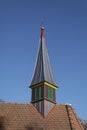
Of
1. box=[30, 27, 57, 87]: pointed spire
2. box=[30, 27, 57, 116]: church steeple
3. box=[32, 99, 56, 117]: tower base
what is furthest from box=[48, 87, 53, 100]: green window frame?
box=[30, 27, 57, 87]: pointed spire

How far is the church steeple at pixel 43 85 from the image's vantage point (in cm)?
3234

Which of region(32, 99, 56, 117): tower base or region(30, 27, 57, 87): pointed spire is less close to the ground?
region(30, 27, 57, 87): pointed spire

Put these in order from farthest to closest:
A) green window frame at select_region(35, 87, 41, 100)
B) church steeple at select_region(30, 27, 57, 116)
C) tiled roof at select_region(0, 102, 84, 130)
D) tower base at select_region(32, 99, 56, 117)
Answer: green window frame at select_region(35, 87, 41, 100) < church steeple at select_region(30, 27, 57, 116) < tower base at select_region(32, 99, 56, 117) < tiled roof at select_region(0, 102, 84, 130)

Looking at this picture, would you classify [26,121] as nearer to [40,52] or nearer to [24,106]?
[24,106]

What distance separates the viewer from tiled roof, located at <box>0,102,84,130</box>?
97.5 ft

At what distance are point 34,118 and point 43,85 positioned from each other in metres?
3.99

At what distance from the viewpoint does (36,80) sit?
34.0 meters

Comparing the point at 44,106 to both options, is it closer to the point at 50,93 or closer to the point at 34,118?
the point at 34,118

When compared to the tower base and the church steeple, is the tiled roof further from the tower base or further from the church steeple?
the church steeple

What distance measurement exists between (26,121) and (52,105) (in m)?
3.97

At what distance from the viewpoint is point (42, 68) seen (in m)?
34.7

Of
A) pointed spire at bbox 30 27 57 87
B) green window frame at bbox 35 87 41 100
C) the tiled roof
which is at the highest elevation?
pointed spire at bbox 30 27 57 87

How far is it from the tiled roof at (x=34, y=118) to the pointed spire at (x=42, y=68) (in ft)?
9.92

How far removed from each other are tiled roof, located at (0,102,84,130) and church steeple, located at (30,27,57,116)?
25.3 inches
